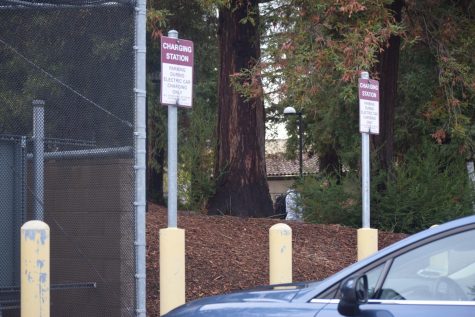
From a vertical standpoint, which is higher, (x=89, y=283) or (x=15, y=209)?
(x=15, y=209)

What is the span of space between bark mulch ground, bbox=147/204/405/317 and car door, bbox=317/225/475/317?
17.7 feet

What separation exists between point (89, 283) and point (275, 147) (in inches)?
1309

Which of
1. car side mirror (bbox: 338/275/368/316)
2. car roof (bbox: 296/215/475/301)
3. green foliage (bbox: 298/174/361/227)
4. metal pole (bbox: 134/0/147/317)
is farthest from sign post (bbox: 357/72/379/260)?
green foliage (bbox: 298/174/361/227)

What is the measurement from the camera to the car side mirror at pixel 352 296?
5.02 metres

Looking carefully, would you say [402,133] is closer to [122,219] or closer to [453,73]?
[453,73]

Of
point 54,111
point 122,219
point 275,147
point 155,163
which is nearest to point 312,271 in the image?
point 122,219

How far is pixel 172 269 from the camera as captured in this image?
335 inches

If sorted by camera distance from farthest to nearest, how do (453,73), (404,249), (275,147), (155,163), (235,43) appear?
(275,147), (155,163), (235,43), (453,73), (404,249)

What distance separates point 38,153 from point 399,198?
9.41m

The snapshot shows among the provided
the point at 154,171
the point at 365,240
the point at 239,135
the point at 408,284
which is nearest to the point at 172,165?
the point at 365,240

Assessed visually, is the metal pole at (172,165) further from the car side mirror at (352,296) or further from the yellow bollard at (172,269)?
the car side mirror at (352,296)

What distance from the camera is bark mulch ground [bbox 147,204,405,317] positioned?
11328 millimetres

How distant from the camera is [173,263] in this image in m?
8.50

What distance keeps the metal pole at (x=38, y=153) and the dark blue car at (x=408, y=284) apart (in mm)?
4205
